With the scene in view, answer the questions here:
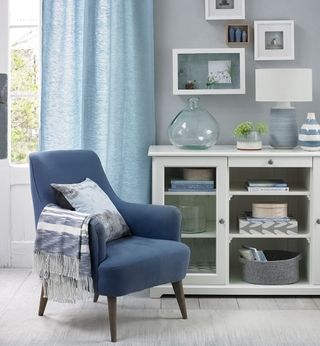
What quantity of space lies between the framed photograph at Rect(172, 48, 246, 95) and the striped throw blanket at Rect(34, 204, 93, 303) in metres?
1.26

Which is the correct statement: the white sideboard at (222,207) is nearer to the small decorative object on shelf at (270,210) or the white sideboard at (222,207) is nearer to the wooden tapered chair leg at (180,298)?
the small decorative object on shelf at (270,210)

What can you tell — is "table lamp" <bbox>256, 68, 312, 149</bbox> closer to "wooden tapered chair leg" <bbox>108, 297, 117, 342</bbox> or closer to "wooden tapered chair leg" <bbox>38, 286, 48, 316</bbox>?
"wooden tapered chair leg" <bbox>108, 297, 117, 342</bbox>

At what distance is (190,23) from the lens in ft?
15.3

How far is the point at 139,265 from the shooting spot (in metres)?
3.59

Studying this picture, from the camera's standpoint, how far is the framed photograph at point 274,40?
4.58 meters

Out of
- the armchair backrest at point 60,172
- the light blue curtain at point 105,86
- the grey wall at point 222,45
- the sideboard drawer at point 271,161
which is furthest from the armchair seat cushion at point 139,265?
the grey wall at point 222,45

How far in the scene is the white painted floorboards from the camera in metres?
3.54

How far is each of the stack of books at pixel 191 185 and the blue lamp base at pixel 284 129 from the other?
458 mm

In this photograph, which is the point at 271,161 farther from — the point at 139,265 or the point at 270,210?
the point at 139,265

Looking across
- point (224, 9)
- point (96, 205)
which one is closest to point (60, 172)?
point (96, 205)

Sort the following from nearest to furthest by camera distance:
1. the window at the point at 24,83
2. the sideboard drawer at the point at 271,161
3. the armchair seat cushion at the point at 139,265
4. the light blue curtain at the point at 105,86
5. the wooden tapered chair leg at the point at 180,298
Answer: the armchair seat cushion at the point at 139,265 < the wooden tapered chair leg at the point at 180,298 < the sideboard drawer at the point at 271,161 < the light blue curtain at the point at 105,86 < the window at the point at 24,83

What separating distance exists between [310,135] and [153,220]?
1.00 meters

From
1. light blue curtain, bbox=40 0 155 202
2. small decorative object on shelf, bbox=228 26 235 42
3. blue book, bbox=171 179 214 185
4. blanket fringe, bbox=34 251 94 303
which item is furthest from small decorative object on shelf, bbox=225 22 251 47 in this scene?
blanket fringe, bbox=34 251 94 303

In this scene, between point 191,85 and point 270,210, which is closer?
point 270,210
